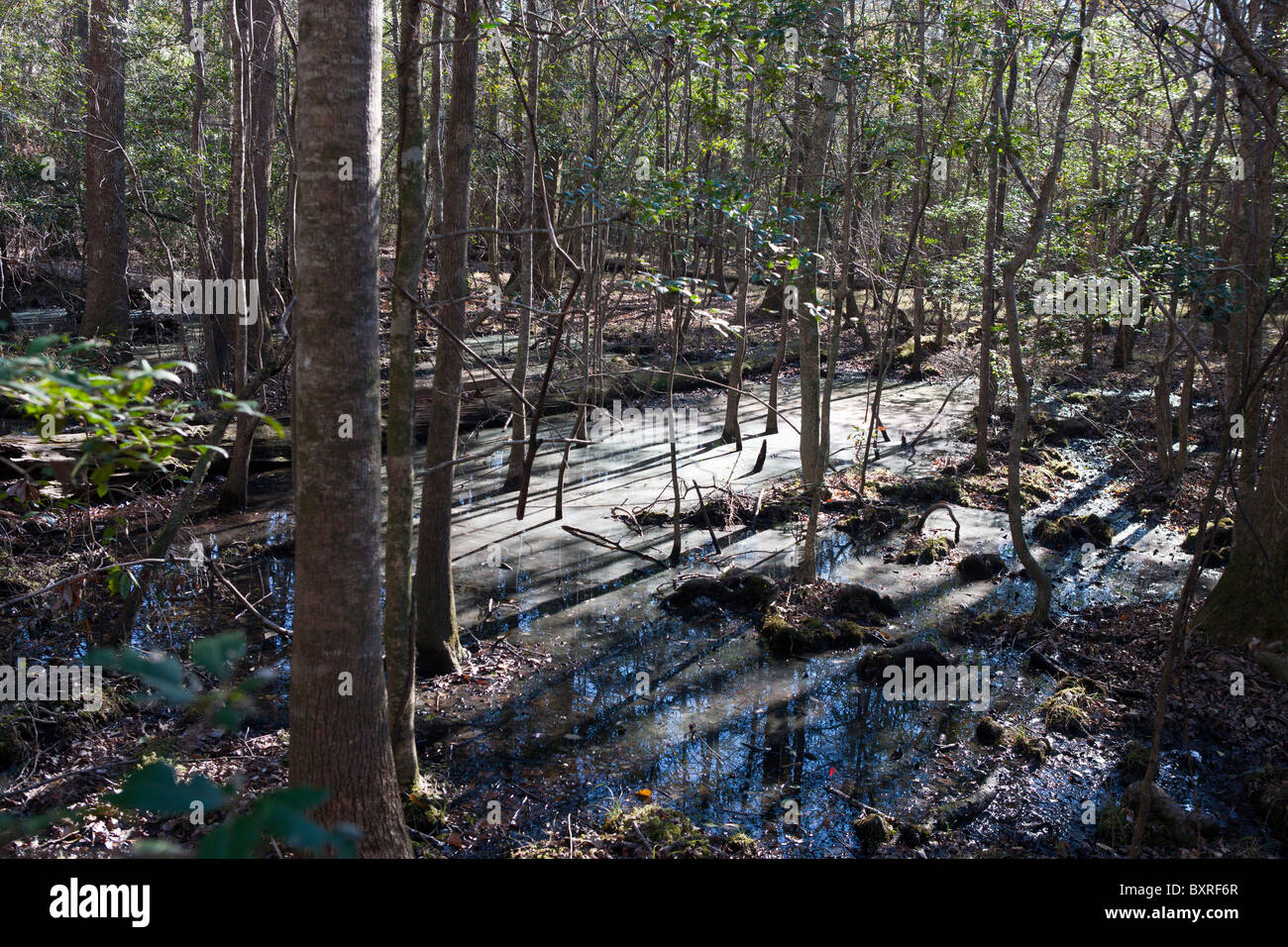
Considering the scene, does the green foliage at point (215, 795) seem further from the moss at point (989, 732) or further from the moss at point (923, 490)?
the moss at point (923, 490)

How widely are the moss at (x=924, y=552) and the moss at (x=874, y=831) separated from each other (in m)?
5.90

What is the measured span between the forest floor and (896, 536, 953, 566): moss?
0.06 metres

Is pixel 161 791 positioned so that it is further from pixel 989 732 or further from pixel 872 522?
pixel 872 522

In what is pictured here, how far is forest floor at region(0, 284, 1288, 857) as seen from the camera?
5.83 m

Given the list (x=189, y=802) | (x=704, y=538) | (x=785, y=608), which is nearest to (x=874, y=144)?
(x=704, y=538)

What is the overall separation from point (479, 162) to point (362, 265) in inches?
672

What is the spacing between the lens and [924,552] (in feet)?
37.7

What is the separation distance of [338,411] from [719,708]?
16.8 ft

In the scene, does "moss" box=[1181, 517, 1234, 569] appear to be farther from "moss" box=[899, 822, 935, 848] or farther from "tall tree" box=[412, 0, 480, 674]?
"tall tree" box=[412, 0, 480, 674]

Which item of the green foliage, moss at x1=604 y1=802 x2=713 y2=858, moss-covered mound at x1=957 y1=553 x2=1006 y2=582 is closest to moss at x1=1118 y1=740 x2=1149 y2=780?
Result: moss at x1=604 y1=802 x2=713 y2=858

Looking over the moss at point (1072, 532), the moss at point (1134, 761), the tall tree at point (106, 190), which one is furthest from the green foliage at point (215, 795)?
the tall tree at point (106, 190)
